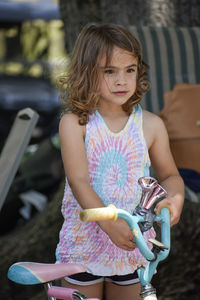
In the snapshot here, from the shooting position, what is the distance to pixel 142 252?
1.35m

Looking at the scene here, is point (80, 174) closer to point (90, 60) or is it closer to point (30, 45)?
point (90, 60)

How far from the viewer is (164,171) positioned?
6.00ft

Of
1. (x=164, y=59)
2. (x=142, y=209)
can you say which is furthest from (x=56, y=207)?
(x=142, y=209)

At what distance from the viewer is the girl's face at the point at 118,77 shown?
1727 mm

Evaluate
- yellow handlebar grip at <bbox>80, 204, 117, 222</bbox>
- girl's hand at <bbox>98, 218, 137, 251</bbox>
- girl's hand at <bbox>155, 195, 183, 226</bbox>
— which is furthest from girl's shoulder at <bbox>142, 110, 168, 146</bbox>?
yellow handlebar grip at <bbox>80, 204, 117, 222</bbox>

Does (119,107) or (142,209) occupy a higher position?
(119,107)

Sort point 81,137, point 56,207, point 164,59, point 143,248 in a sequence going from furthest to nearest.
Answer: point 56,207 → point 164,59 → point 81,137 → point 143,248

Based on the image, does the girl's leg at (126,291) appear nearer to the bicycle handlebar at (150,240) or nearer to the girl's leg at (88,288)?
the girl's leg at (88,288)

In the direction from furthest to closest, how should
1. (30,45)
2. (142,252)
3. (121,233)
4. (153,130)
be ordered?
(30,45) < (153,130) < (121,233) < (142,252)

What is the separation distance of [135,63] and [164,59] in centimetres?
184

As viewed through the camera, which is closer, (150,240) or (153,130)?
(150,240)

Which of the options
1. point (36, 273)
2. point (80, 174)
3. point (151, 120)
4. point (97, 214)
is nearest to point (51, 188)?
point (151, 120)

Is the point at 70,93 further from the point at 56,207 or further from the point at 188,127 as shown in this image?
the point at 56,207

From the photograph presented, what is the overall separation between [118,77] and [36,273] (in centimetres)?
61
